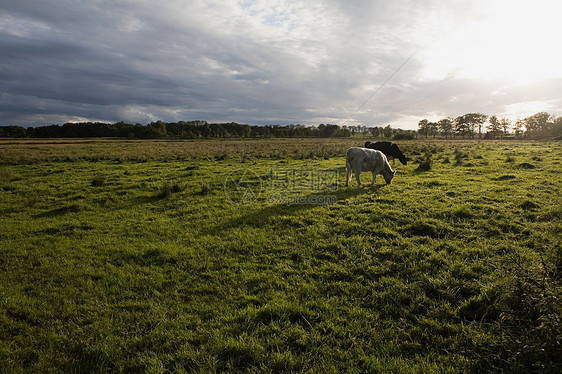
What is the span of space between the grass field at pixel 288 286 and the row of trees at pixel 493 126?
405ft

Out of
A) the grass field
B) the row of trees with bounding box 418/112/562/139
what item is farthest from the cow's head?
the row of trees with bounding box 418/112/562/139

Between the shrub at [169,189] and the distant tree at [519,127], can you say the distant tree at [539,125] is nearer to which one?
the distant tree at [519,127]

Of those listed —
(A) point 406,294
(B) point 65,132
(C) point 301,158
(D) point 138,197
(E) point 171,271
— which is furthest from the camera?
(B) point 65,132

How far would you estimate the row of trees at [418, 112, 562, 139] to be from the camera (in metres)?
99.5

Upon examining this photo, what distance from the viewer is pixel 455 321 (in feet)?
12.4

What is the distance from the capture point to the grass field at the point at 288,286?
3270mm

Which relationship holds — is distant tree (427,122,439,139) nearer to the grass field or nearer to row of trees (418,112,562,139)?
row of trees (418,112,562,139)

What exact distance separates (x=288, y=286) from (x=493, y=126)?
142510 millimetres

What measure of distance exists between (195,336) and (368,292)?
10.2 feet

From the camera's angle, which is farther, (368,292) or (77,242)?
(77,242)

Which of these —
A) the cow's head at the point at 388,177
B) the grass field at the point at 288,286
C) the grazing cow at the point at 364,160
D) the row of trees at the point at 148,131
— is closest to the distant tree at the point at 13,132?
the row of trees at the point at 148,131

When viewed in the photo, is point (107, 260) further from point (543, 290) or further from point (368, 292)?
point (543, 290)

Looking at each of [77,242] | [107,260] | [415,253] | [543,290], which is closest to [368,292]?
[415,253]

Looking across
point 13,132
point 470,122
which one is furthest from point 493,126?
point 13,132
